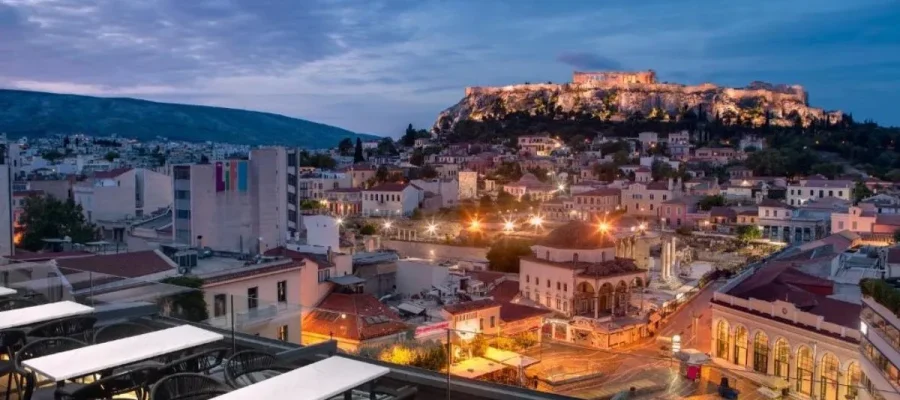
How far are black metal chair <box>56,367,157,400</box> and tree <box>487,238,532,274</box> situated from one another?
21275 millimetres

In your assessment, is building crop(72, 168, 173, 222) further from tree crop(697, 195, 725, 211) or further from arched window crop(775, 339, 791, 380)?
tree crop(697, 195, 725, 211)

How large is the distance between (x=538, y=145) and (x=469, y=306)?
47037 mm

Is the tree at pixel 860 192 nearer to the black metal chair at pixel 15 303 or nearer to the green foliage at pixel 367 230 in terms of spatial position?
the green foliage at pixel 367 230

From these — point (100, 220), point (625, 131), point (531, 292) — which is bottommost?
point (531, 292)

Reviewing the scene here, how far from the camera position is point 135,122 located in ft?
415

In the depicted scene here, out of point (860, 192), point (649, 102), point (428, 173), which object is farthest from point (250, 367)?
point (649, 102)

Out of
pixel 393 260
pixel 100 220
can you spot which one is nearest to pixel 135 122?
pixel 100 220

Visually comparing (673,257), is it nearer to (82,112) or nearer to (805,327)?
(805,327)

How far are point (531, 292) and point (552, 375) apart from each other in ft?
50.7

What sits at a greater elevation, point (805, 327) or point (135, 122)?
point (135, 122)

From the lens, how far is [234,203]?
1792cm

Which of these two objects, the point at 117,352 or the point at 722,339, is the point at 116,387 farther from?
the point at 722,339

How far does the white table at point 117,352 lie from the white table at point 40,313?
2.31ft

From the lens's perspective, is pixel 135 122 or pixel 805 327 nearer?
pixel 805 327
